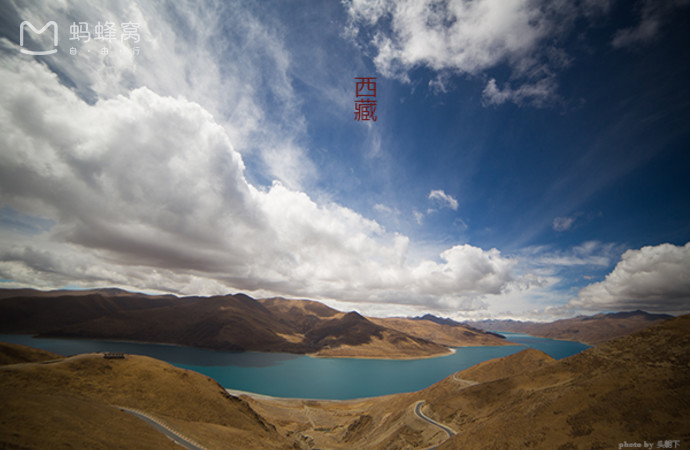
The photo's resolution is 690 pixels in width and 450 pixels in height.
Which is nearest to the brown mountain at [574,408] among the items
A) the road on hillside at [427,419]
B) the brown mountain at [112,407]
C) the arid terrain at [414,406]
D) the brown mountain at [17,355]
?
the arid terrain at [414,406]

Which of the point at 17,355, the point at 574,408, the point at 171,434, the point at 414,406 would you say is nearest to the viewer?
the point at 574,408

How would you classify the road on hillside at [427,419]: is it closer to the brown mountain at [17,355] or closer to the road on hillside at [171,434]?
the road on hillside at [171,434]

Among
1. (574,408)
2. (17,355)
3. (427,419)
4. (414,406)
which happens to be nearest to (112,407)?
(17,355)

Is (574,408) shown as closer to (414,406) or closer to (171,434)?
(414,406)

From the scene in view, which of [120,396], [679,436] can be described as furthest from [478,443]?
[120,396]

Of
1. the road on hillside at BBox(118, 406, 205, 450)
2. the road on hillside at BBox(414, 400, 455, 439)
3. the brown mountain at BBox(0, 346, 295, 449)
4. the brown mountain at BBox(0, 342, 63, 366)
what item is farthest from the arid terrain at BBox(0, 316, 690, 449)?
the road on hillside at BBox(118, 406, 205, 450)

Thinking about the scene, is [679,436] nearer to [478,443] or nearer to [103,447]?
[478,443]
